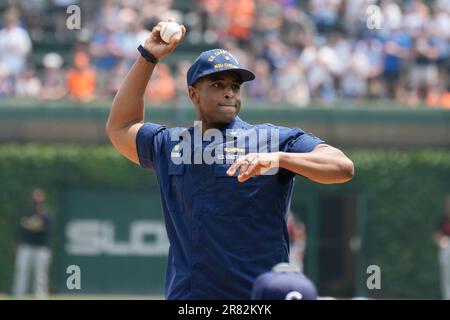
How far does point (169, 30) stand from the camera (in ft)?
16.1

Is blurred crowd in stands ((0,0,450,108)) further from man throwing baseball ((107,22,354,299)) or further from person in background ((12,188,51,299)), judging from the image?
man throwing baseball ((107,22,354,299))

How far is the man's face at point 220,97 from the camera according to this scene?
186 inches

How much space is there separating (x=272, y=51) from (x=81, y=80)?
11.6 feet

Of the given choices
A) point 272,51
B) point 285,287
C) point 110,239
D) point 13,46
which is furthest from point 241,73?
point 13,46

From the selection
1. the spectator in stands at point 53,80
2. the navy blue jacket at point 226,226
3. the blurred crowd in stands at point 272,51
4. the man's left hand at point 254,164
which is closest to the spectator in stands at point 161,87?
the blurred crowd in stands at point 272,51

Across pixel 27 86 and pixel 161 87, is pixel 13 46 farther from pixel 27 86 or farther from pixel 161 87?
pixel 161 87

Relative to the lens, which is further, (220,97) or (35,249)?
(35,249)

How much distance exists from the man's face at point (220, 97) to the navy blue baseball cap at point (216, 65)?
36 millimetres

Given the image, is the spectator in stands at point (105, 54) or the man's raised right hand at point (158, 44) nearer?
the man's raised right hand at point (158, 44)

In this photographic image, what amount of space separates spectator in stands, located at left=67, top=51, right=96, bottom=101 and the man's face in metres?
14.4

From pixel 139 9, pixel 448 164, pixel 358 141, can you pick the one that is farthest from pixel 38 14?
pixel 448 164

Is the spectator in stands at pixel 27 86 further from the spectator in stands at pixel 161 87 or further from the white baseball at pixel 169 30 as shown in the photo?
the white baseball at pixel 169 30

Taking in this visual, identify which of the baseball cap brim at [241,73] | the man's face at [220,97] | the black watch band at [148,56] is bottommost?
the man's face at [220,97]

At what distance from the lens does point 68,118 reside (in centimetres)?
1880
